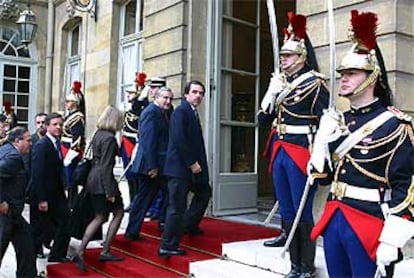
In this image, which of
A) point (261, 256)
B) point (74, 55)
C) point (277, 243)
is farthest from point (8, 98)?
point (261, 256)

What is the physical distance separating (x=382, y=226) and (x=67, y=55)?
421 inches

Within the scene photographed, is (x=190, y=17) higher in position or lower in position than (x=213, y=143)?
higher

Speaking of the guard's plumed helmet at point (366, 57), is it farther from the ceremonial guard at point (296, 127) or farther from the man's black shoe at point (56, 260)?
the man's black shoe at point (56, 260)

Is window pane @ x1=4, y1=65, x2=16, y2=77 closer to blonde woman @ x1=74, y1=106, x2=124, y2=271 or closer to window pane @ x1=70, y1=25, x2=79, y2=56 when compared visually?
window pane @ x1=70, y1=25, x2=79, y2=56

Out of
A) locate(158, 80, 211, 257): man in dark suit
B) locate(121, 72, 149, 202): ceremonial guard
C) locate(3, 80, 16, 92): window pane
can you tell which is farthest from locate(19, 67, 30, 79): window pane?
locate(158, 80, 211, 257): man in dark suit

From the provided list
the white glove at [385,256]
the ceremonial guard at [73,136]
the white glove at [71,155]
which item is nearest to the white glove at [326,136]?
the white glove at [385,256]

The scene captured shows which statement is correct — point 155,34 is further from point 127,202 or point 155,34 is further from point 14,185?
point 14,185

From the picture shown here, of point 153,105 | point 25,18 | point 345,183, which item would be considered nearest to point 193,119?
point 153,105

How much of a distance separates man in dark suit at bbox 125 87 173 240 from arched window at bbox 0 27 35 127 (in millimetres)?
8382

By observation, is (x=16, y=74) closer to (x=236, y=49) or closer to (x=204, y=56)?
(x=204, y=56)

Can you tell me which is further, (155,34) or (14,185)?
(155,34)

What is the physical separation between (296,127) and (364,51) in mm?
1263

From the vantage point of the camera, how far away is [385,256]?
2.50 metres

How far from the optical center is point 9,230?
186 inches
